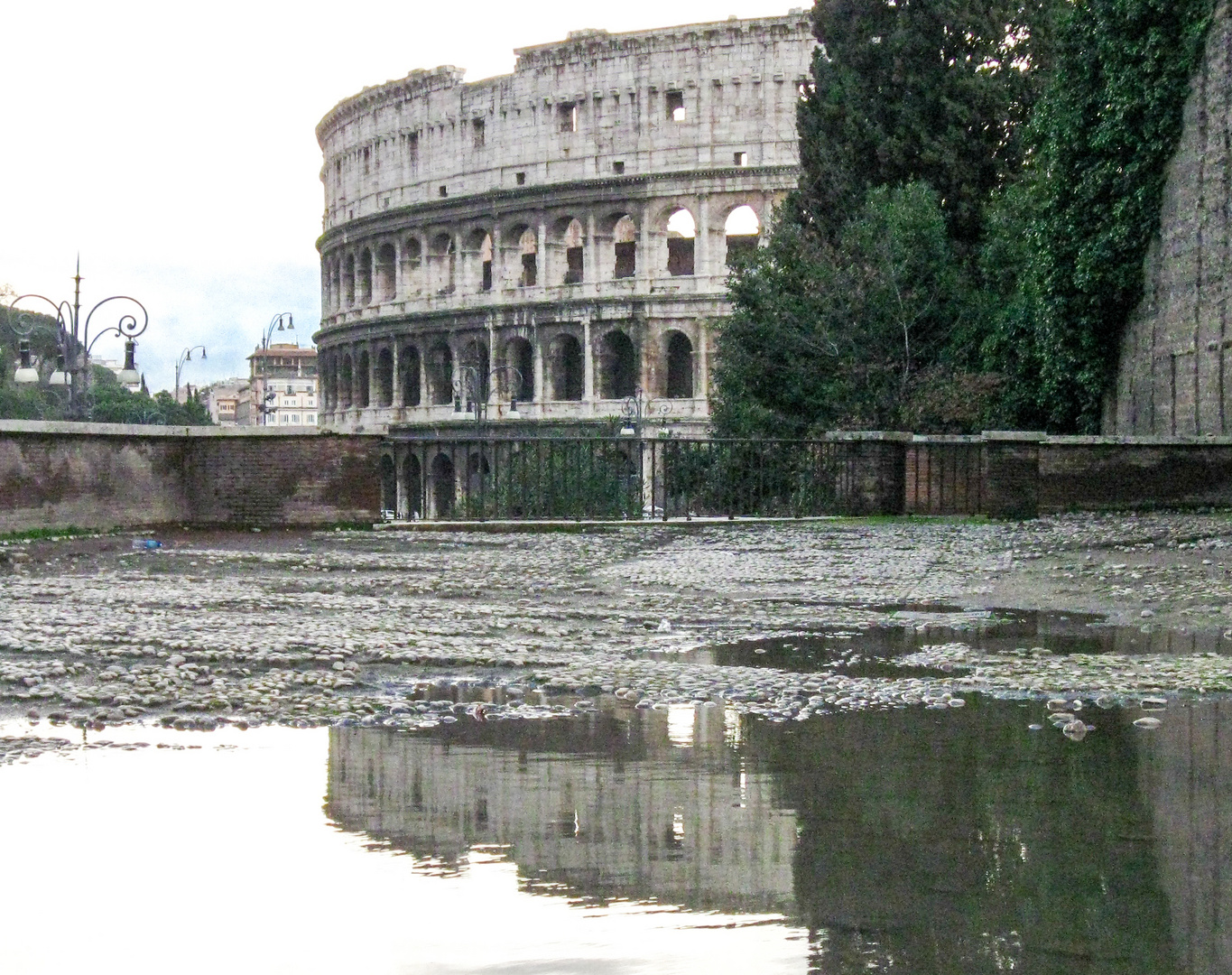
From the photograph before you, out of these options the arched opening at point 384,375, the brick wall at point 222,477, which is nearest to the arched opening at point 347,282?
the arched opening at point 384,375

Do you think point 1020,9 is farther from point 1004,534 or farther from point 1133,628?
point 1133,628

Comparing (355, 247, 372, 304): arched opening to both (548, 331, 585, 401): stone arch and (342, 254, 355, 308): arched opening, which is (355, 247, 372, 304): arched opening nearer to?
(342, 254, 355, 308): arched opening

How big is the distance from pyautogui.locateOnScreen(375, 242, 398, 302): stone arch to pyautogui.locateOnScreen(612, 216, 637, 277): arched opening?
30.9 ft

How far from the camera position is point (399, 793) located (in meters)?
4.21

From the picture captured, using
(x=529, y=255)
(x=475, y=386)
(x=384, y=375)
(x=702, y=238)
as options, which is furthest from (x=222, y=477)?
(x=384, y=375)

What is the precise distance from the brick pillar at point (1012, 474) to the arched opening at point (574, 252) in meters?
40.5

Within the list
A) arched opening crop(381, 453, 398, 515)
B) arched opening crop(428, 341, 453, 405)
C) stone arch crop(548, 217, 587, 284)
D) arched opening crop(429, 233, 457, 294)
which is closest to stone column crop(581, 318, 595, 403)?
stone arch crop(548, 217, 587, 284)

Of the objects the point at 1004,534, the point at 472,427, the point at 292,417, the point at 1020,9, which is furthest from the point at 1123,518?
the point at 292,417

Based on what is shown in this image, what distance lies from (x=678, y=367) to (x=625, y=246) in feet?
17.0

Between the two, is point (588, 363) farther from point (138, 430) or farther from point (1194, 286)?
point (138, 430)

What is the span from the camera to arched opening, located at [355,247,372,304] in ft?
212

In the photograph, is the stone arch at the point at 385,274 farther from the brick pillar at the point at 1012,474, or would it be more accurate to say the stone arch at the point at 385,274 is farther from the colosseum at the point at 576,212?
the brick pillar at the point at 1012,474

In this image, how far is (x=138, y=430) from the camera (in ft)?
50.8

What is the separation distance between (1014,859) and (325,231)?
66.2m
